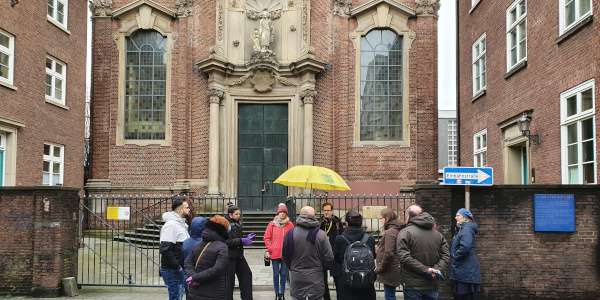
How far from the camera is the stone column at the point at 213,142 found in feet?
71.5

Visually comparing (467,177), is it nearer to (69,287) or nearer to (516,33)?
(69,287)

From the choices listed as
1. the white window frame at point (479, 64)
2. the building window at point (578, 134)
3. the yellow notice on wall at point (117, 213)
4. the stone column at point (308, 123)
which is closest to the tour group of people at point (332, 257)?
the yellow notice on wall at point (117, 213)

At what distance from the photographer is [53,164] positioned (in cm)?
2066

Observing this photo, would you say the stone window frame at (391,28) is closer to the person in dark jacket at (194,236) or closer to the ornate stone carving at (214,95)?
the ornate stone carving at (214,95)

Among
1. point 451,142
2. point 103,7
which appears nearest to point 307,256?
point 103,7

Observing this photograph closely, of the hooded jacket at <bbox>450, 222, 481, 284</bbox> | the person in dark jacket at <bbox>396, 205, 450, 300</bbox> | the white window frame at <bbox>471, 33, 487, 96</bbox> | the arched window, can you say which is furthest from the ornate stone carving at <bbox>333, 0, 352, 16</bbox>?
the person in dark jacket at <bbox>396, 205, 450, 300</bbox>

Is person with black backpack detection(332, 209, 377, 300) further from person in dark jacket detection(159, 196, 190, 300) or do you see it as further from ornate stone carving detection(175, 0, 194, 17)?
ornate stone carving detection(175, 0, 194, 17)

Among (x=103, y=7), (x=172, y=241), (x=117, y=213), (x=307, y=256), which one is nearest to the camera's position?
(x=307, y=256)

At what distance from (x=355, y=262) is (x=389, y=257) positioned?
448 mm

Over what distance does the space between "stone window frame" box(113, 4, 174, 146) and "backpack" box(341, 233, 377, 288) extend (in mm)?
16063

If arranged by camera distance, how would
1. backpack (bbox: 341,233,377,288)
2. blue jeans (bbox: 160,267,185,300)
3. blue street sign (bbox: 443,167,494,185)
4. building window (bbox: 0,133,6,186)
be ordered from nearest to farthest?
1. backpack (bbox: 341,233,377,288)
2. blue jeans (bbox: 160,267,185,300)
3. blue street sign (bbox: 443,167,494,185)
4. building window (bbox: 0,133,6,186)

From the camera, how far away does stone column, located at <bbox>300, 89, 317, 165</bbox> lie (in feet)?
71.3

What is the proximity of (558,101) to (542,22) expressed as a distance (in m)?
2.13

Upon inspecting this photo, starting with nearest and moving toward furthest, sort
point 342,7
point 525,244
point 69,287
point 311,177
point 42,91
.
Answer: point 525,244 < point 69,287 < point 311,177 < point 42,91 < point 342,7
